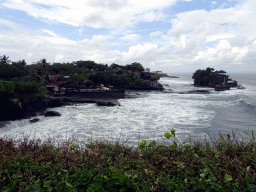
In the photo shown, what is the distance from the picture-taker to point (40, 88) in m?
25.3

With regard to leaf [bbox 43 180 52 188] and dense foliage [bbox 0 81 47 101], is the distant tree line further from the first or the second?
leaf [bbox 43 180 52 188]

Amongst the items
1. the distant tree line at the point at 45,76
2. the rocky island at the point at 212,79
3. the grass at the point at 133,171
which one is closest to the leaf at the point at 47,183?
the grass at the point at 133,171

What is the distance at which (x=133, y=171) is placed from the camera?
121 inches

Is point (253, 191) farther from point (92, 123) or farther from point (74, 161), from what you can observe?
point (92, 123)

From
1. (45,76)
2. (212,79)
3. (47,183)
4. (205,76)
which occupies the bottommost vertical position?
(47,183)

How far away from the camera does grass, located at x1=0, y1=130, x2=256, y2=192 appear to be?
8.79 feet

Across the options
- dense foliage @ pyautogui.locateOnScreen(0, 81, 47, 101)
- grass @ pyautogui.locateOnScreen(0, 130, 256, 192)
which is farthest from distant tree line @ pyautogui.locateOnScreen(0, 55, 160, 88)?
grass @ pyautogui.locateOnScreen(0, 130, 256, 192)

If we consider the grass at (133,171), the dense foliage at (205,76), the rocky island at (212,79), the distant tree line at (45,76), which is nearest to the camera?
the grass at (133,171)

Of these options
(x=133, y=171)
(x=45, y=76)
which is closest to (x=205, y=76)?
(x=45, y=76)

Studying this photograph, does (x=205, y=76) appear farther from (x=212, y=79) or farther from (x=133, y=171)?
(x=133, y=171)

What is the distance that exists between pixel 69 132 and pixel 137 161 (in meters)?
12.5

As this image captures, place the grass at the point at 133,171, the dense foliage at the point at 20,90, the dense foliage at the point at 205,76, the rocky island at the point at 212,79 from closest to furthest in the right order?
the grass at the point at 133,171 → the dense foliage at the point at 20,90 → the rocky island at the point at 212,79 → the dense foliage at the point at 205,76

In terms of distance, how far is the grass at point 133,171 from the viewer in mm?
2680

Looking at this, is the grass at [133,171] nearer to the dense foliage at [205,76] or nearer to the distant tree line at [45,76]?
the distant tree line at [45,76]
